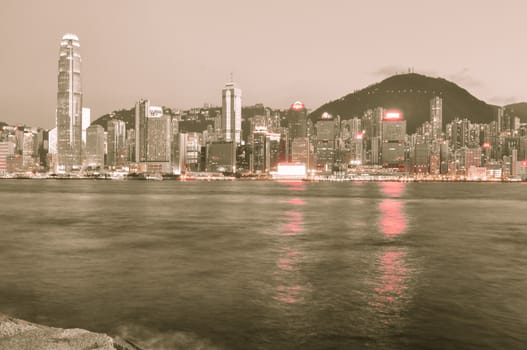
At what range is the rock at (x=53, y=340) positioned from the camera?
9.04 meters

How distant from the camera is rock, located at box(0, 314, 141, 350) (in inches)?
356

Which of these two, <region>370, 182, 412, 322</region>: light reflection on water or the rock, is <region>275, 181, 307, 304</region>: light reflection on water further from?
the rock

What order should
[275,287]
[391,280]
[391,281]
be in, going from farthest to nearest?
[391,280], [391,281], [275,287]

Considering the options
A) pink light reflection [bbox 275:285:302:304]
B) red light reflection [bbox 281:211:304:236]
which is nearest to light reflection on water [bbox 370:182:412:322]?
pink light reflection [bbox 275:285:302:304]

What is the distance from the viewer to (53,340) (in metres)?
9.37

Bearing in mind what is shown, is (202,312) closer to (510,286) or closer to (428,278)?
(428,278)

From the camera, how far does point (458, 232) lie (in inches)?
1778

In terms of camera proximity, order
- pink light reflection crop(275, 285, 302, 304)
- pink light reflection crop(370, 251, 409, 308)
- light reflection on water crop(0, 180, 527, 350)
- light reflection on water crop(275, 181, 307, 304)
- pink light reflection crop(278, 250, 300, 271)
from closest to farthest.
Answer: light reflection on water crop(0, 180, 527, 350) < pink light reflection crop(275, 285, 302, 304) < pink light reflection crop(370, 251, 409, 308) < light reflection on water crop(275, 181, 307, 304) < pink light reflection crop(278, 250, 300, 271)

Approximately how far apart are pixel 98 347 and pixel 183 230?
36.5 metres

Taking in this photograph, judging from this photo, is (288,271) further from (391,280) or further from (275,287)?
(391,280)

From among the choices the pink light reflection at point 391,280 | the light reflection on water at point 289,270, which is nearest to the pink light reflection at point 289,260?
the light reflection on water at point 289,270

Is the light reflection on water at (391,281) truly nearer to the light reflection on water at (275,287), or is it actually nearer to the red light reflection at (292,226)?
the light reflection on water at (275,287)

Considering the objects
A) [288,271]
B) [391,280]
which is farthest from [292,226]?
[391,280]

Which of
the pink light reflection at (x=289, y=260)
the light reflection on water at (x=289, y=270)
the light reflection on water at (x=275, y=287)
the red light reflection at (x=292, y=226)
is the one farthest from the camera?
the red light reflection at (x=292, y=226)
